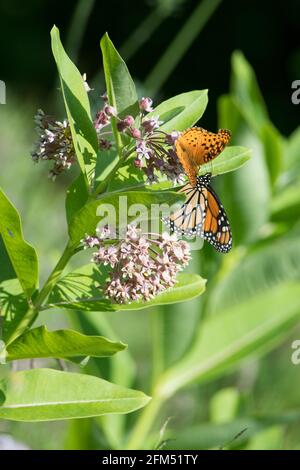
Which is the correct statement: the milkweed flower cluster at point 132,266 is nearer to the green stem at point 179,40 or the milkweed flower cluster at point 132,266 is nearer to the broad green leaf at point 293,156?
the broad green leaf at point 293,156

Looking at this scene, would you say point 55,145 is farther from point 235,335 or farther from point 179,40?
point 179,40

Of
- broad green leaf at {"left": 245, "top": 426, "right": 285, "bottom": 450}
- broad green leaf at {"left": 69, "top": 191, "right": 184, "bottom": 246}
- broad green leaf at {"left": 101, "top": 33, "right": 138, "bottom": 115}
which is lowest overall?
broad green leaf at {"left": 245, "top": 426, "right": 285, "bottom": 450}

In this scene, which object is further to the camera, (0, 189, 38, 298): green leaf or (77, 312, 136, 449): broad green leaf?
(77, 312, 136, 449): broad green leaf

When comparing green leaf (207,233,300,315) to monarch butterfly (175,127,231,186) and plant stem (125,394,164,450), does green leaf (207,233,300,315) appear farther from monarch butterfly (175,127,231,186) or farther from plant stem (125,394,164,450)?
monarch butterfly (175,127,231,186)

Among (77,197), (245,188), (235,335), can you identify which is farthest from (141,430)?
(77,197)

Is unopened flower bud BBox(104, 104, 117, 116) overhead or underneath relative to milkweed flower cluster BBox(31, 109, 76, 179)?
overhead

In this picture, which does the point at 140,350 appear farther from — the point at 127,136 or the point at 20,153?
the point at 127,136

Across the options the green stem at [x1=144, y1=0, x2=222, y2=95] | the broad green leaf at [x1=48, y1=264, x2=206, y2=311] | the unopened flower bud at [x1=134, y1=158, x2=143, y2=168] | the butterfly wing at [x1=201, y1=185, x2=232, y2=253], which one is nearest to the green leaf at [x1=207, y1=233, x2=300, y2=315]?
the butterfly wing at [x1=201, y1=185, x2=232, y2=253]
